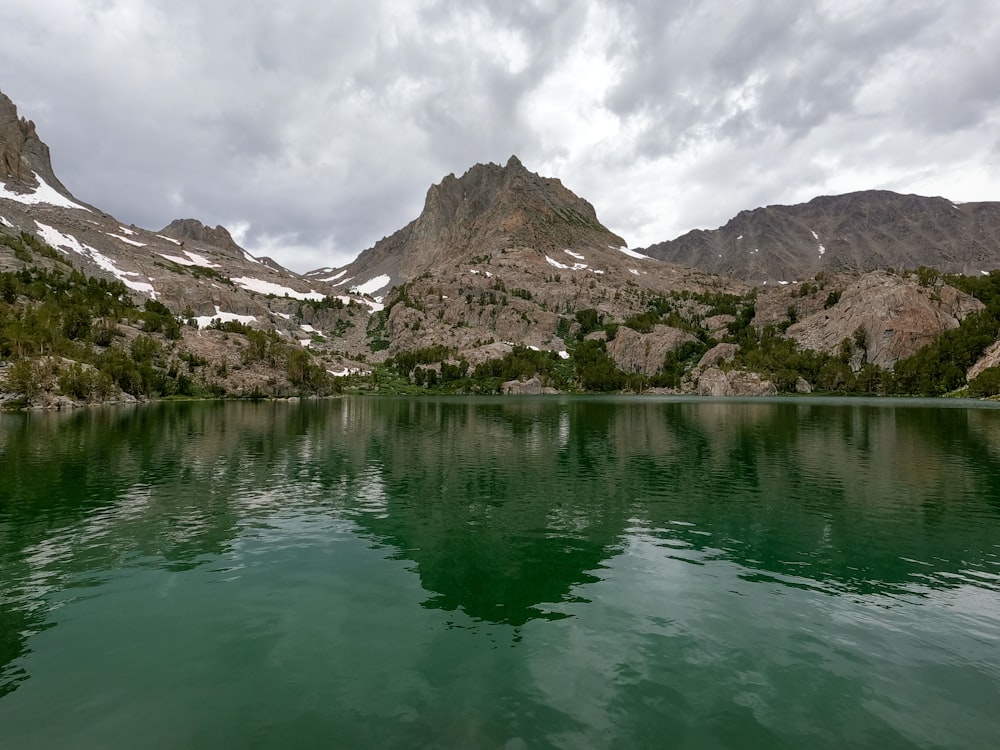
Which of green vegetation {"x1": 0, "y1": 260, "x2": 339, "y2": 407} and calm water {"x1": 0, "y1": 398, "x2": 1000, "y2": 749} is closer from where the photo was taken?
calm water {"x1": 0, "y1": 398, "x2": 1000, "y2": 749}

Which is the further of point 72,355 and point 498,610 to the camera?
point 72,355

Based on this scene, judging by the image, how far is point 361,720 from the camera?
43.3ft

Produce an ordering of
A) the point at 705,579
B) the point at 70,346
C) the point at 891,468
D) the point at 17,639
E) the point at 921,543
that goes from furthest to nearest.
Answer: the point at 70,346 → the point at 891,468 → the point at 921,543 → the point at 705,579 → the point at 17,639

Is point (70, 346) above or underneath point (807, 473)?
above

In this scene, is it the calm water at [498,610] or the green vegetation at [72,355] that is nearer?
the calm water at [498,610]

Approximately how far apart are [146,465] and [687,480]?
49.8 meters

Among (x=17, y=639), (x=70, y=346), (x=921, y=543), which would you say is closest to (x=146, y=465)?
(x=17, y=639)

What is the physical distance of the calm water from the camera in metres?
13.3

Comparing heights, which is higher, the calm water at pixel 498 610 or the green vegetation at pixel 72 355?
the green vegetation at pixel 72 355

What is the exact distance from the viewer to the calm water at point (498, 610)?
43.5 feet

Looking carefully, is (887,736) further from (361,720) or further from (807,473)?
(807,473)

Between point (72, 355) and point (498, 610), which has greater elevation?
point (72, 355)

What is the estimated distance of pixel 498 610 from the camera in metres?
20.0

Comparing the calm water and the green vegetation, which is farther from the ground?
the green vegetation
